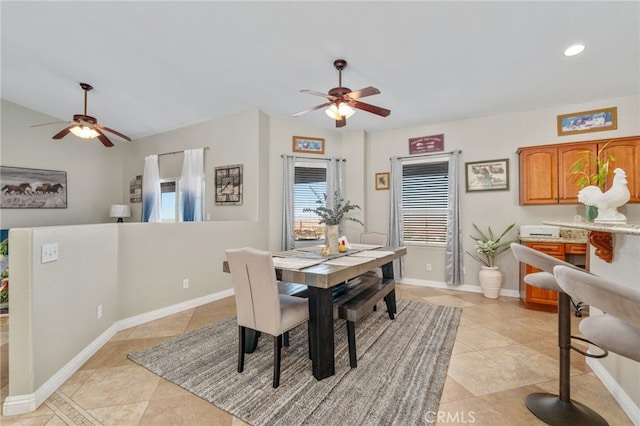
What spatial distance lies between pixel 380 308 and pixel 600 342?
257 centimetres

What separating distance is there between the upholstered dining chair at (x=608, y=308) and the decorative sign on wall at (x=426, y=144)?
3830 mm

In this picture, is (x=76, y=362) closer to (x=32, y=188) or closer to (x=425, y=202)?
(x=32, y=188)

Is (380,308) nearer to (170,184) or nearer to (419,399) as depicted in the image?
(419,399)

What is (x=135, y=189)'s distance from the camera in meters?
5.95

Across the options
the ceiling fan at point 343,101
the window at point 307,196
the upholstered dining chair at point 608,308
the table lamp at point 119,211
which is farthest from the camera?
the table lamp at point 119,211

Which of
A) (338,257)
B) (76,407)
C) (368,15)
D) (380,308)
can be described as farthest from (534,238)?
(76,407)

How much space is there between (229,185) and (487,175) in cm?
417

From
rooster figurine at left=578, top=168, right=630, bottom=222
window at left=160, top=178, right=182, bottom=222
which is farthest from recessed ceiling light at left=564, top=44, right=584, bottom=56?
window at left=160, top=178, right=182, bottom=222

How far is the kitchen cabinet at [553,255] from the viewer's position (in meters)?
3.31

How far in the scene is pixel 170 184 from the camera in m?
5.40

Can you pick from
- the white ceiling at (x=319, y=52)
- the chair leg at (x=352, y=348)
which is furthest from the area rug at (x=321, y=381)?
the white ceiling at (x=319, y=52)

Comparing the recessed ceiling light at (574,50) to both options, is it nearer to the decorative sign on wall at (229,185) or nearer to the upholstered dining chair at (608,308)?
the upholstered dining chair at (608,308)

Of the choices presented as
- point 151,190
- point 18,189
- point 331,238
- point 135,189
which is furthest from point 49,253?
point 135,189

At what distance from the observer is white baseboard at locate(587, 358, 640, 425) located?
1542mm
